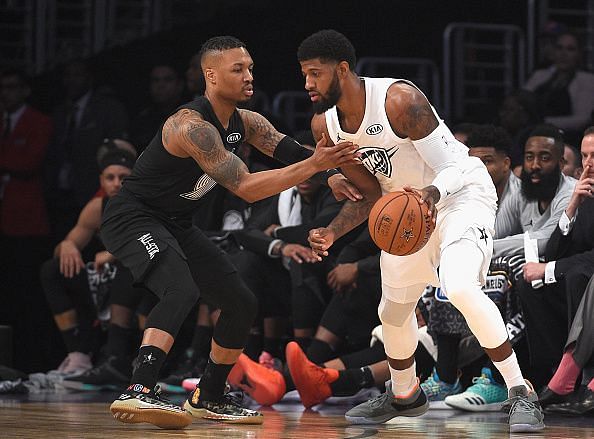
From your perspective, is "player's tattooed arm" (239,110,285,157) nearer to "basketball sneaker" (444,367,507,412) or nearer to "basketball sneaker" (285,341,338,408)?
"basketball sneaker" (285,341,338,408)

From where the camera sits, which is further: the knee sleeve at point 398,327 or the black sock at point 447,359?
the black sock at point 447,359

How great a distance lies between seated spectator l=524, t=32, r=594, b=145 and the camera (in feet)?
30.3

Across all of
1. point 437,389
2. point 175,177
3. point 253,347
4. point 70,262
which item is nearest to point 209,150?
point 175,177

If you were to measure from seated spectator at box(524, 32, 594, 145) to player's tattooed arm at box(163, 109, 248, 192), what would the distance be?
4.55m

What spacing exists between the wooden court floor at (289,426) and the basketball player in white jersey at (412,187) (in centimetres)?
33

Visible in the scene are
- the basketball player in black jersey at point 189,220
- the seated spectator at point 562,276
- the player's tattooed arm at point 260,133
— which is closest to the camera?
the basketball player in black jersey at point 189,220

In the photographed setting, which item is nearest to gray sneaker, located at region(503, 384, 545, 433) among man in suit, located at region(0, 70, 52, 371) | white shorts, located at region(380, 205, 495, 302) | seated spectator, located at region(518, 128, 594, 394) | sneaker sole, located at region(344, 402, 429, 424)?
white shorts, located at region(380, 205, 495, 302)

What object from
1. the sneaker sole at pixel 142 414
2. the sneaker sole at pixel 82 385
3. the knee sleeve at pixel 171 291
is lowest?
the sneaker sole at pixel 82 385

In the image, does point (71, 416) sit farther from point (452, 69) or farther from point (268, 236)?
point (452, 69)

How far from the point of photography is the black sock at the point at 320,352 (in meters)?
7.44

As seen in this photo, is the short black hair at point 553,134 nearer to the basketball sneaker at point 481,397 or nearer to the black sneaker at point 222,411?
the basketball sneaker at point 481,397

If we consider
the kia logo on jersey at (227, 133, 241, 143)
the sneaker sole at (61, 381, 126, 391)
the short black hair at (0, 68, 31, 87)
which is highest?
the short black hair at (0, 68, 31, 87)

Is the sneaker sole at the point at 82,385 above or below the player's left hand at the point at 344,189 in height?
below

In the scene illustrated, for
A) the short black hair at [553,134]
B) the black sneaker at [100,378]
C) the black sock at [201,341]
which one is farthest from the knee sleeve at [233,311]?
the black sneaker at [100,378]
